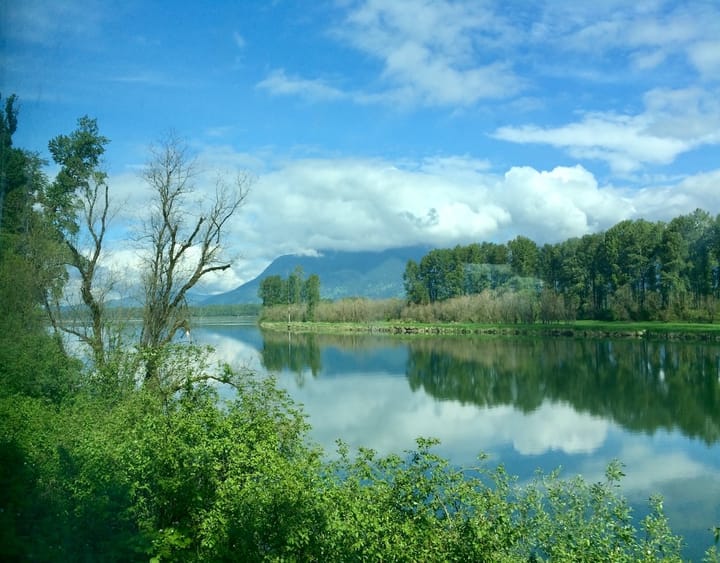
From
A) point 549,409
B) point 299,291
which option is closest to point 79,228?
point 549,409

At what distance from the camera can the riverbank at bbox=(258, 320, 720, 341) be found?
55156 millimetres

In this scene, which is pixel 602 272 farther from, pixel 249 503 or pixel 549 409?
pixel 249 503

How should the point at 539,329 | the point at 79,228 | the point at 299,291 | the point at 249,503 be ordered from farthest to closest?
the point at 299,291
the point at 539,329
the point at 79,228
the point at 249,503

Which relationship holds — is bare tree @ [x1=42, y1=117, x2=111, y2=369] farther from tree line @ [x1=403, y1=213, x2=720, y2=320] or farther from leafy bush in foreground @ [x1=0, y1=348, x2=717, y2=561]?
tree line @ [x1=403, y1=213, x2=720, y2=320]

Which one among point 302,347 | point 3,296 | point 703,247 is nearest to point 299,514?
point 3,296

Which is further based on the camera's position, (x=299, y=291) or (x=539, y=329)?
(x=299, y=291)

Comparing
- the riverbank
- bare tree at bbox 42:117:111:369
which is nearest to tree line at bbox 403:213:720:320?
the riverbank

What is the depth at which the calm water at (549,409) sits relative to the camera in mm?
15461

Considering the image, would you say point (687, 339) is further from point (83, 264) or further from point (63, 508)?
point (63, 508)

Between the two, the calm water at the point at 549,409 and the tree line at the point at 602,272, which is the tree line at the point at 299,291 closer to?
the tree line at the point at 602,272

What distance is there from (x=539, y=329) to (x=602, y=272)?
11.2 metres

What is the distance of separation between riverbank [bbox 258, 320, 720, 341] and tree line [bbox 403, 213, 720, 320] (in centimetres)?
278

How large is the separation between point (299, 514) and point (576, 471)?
11.1 meters

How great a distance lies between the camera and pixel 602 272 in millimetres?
71812
